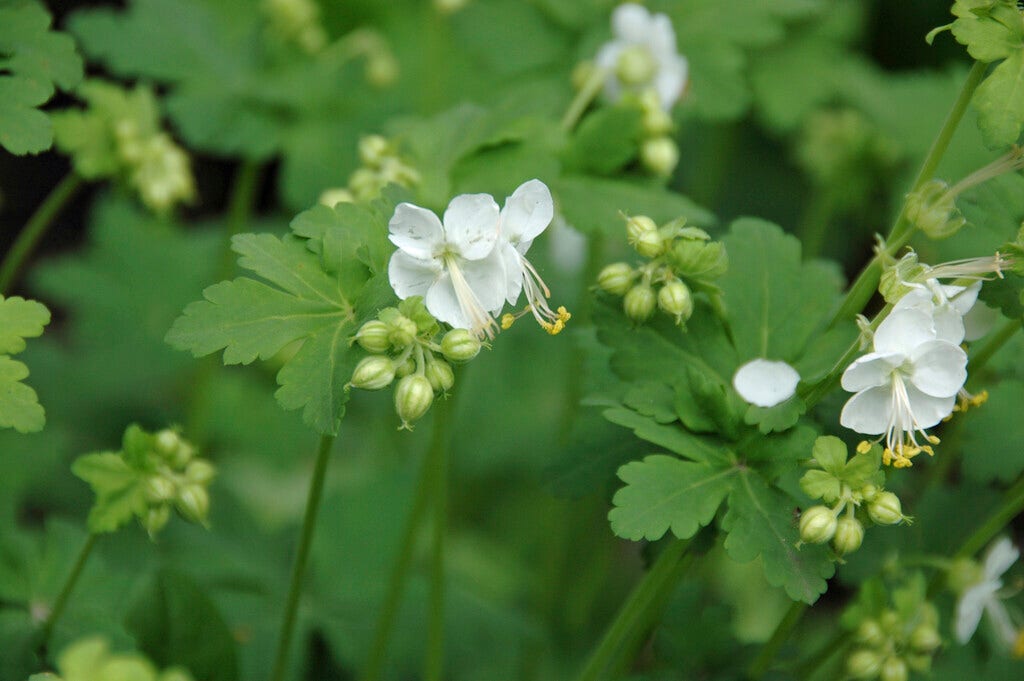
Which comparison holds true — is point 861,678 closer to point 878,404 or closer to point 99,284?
point 878,404

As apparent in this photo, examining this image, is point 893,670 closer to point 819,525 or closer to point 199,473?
point 819,525

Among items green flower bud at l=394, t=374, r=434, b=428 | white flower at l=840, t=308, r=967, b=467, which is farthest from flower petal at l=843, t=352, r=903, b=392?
green flower bud at l=394, t=374, r=434, b=428

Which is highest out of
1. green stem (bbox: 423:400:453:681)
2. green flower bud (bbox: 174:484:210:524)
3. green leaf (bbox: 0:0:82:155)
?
green leaf (bbox: 0:0:82:155)

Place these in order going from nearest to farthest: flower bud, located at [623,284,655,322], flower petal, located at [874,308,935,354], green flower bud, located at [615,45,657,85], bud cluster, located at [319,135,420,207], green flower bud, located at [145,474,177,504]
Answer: flower petal, located at [874,308,935,354] → flower bud, located at [623,284,655,322] → green flower bud, located at [145,474,177,504] → bud cluster, located at [319,135,420,207] → green flower bud, located at [615,45,657,85]

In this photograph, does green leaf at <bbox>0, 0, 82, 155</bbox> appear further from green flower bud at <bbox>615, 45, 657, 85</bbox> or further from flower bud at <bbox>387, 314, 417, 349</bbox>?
green flower bud at <bbox>615, 45, 657, 85</bbox>

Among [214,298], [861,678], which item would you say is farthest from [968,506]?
[214,298]

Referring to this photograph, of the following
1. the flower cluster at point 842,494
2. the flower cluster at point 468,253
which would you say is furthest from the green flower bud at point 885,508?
the flower cluster at point 468,253

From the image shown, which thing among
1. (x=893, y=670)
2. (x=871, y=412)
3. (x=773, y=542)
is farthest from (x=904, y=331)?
(x=893, y=670)

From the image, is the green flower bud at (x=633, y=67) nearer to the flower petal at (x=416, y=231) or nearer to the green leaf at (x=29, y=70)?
the flower petal at (x=416, y=231)
